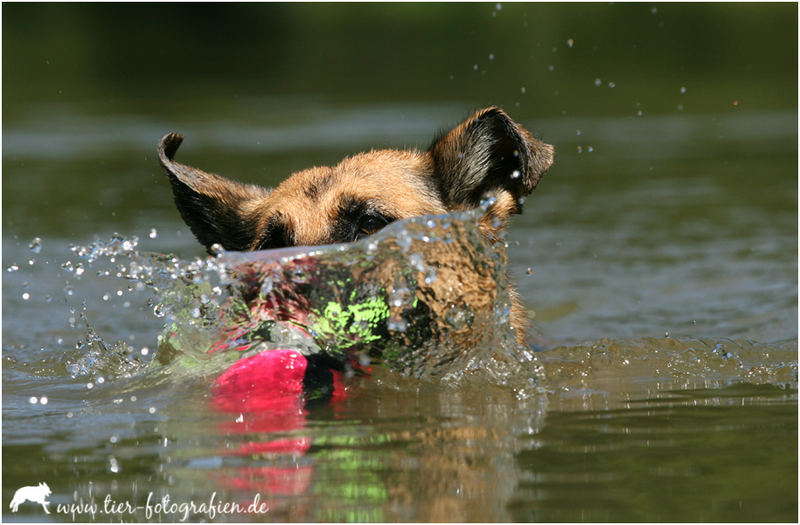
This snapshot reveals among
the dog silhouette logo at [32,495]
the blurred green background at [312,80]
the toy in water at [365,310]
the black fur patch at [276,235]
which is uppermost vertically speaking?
the blurred green background at [312,80]

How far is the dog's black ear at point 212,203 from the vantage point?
690 cm

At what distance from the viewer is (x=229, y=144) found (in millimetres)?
17172

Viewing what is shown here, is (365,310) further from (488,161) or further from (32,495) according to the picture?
(32,495)

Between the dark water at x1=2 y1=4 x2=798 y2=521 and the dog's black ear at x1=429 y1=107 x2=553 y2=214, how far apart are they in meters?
0.54

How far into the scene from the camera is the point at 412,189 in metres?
6.27

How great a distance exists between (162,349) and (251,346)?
68 cm

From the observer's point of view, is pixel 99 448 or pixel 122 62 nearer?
pixel 99 448

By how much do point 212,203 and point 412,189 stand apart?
143cm

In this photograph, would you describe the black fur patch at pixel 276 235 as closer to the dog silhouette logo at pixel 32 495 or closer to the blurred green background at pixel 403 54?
the dog silhouette logo at pixel 32 495

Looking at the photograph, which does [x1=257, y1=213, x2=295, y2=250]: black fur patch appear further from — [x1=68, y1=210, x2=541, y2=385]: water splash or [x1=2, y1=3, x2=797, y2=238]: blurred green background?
[x1=2, y1=3, x2=797, y2=238]: blurred green background

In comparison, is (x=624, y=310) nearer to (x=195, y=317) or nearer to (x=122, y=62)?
(x=195, y=317)

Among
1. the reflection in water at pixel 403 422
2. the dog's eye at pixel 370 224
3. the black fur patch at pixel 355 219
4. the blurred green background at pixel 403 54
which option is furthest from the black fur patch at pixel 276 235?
the blurred green background at pixel 403 54

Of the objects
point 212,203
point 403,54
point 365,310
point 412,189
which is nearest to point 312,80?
point 403,54

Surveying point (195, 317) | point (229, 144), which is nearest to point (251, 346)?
point (195, 317)
